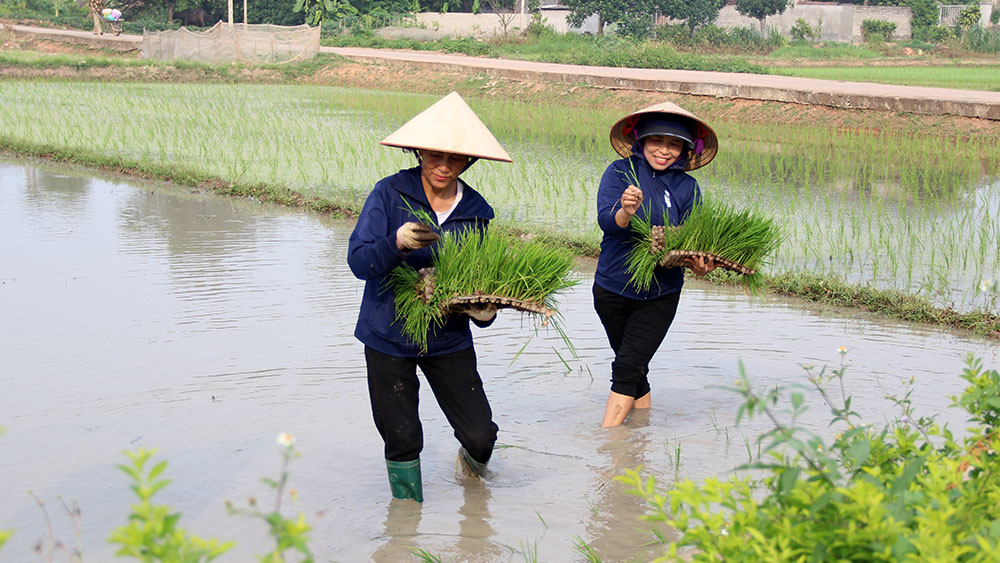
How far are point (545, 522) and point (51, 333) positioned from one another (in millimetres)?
2970

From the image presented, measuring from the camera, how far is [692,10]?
39.1 metres

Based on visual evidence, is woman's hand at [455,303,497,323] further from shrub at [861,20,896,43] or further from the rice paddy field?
shrub at [861,20,896,43]

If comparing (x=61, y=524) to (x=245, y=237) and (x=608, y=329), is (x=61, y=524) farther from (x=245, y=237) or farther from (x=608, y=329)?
(x=245, y=237)

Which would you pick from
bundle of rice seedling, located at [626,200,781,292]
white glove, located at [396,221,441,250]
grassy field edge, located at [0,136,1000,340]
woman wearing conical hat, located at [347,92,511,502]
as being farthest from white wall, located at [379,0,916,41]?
white glove, located at [396,221,441,250]

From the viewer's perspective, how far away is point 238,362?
4.84 meters

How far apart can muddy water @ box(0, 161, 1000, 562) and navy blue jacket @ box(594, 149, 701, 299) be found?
0.61 m

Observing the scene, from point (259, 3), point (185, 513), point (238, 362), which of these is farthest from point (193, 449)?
point (259, 3)

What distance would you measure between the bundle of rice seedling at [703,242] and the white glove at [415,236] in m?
1.08

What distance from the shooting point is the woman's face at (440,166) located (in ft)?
10.4

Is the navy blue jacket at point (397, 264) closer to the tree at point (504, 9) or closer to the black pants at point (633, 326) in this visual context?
the black pants at point (633, 326)

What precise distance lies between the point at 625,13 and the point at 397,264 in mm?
36433

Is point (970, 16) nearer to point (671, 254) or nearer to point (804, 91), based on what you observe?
point (804, 91)

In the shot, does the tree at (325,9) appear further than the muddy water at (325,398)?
Yes

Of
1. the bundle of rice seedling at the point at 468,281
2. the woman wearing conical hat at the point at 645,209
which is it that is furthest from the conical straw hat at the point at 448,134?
the woman wearing conical hat at the point at 645,209
